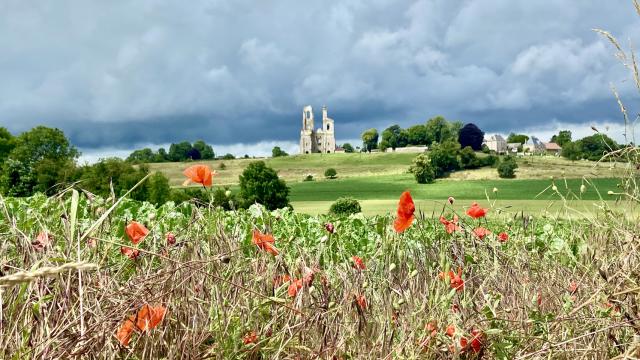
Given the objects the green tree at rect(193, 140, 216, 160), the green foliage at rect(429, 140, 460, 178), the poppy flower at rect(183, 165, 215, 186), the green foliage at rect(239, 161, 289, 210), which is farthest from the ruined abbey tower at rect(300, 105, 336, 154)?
the poppy flower at rect(183, 165, 215, 186)

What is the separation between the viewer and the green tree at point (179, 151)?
108 metres

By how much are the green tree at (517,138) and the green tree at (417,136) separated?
1750cm

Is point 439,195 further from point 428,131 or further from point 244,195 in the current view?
point 428,131

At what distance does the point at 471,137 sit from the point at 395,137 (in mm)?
18506

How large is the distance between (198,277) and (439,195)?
4742 centimetres

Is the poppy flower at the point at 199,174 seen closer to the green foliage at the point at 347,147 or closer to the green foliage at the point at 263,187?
the green foliage at the point at 263,187

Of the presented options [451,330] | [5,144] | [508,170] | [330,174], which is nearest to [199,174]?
[451,330]

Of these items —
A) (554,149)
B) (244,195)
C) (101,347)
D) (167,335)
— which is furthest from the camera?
(554,149)

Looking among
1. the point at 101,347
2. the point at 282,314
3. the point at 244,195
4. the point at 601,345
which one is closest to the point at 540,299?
the point at 601,345

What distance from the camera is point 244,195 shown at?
38656 mm

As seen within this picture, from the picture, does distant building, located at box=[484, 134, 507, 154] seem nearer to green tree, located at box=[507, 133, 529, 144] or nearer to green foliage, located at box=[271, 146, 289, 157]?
green tree, located at box=[507, 133, 529, 144]

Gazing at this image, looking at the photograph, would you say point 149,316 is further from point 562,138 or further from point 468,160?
point 562,138

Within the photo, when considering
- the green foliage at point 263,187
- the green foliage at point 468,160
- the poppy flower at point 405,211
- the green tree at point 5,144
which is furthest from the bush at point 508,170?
the poppy flower at point 405,211

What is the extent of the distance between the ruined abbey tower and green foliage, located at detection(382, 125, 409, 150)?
38.8 ft
